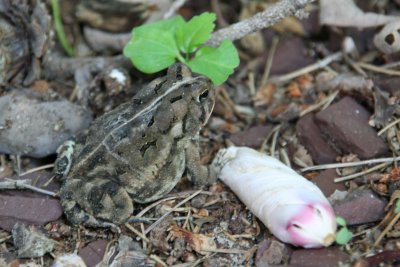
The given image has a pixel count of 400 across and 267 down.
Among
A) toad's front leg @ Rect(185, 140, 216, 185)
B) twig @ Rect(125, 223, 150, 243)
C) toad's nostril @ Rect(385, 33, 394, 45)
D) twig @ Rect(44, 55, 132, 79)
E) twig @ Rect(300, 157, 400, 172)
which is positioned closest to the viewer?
twig @ Rect(125, 223, 150, 243)

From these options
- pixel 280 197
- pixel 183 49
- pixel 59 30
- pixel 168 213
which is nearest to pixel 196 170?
pixel 168 213

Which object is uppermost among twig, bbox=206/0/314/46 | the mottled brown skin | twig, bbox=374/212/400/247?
twig, bbox=206/0/314/46

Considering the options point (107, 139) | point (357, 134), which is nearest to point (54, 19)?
point (107, 139)

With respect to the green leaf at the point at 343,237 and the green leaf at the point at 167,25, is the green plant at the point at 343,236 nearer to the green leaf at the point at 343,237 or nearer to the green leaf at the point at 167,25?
the green leaf at the point at 343,237

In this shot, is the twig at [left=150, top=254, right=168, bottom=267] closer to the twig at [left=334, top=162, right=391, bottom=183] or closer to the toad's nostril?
the twig at [left=334, top=162, right=391, bottom=183]

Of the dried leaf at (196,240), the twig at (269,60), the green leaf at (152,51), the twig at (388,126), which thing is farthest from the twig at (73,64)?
the twig at (388,126)

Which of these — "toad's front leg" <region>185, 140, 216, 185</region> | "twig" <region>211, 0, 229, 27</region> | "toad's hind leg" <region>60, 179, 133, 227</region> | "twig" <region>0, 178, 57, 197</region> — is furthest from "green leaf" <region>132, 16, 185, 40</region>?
"twig" <region>0, 178, 57, 197</region>
